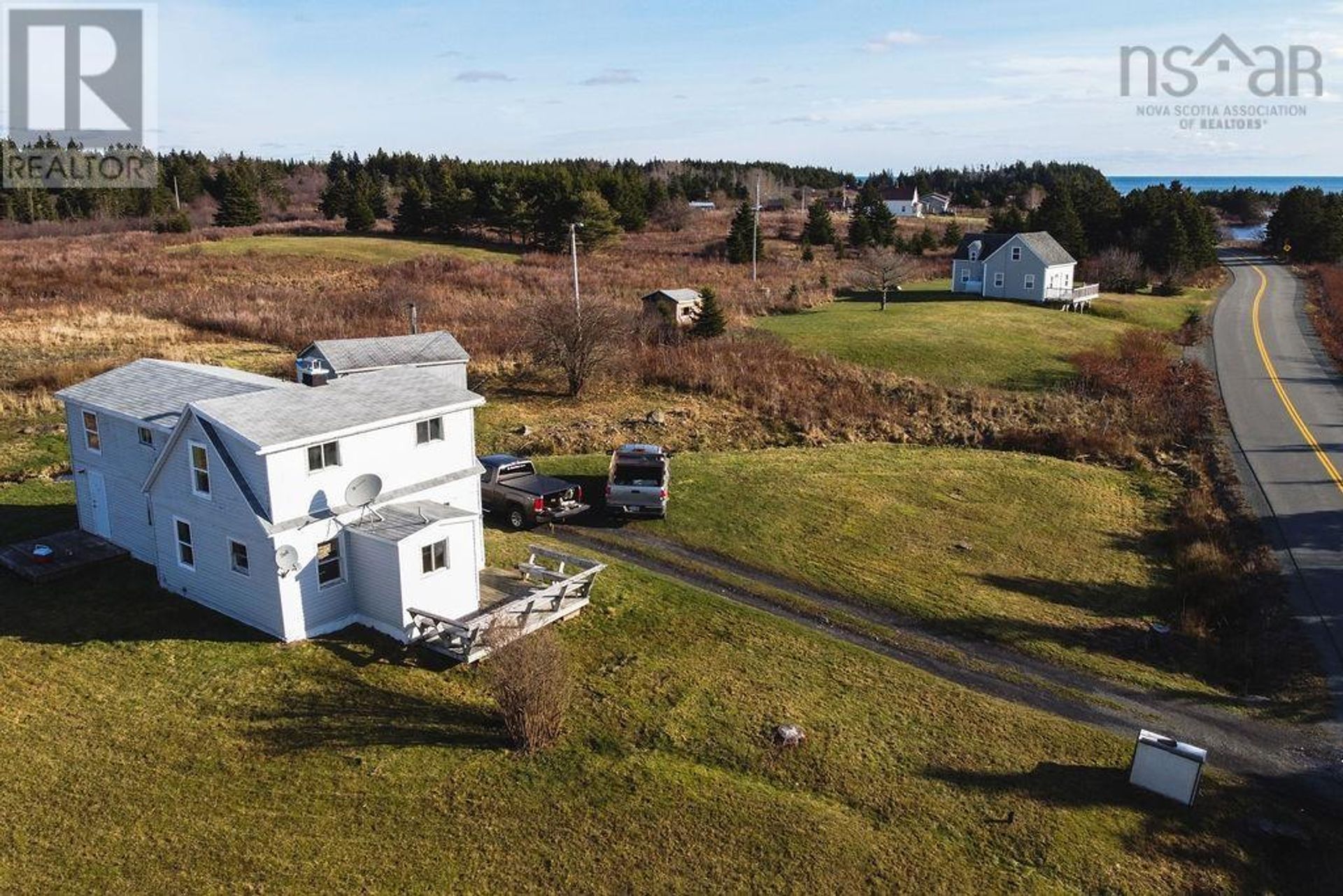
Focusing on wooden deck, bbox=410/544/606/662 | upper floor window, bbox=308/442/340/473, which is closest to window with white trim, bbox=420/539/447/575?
wooden deck, bbox=410/544/606/662

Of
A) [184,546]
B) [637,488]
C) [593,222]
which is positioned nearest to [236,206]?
[593,222]

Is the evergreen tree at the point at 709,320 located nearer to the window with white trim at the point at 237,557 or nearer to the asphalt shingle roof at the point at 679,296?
the asphalt shingle roof at the point at 679,296

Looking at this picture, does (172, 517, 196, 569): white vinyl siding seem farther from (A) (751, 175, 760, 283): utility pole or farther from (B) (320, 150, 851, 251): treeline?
(B) (320, 150, 851, 251): treeline

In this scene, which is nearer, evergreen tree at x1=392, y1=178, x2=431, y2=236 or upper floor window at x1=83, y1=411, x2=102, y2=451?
upper floor window at x1=83, y1=411, x2=102, y2=451

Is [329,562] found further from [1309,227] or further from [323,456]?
[1309,227]

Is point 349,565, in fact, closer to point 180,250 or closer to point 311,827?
point 311,827

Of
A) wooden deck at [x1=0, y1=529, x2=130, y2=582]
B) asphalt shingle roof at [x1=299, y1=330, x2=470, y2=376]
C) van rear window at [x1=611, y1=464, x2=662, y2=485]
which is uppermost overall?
asphalt shingle roof at [x1=299, y1=330, x2=470, y2=376]
